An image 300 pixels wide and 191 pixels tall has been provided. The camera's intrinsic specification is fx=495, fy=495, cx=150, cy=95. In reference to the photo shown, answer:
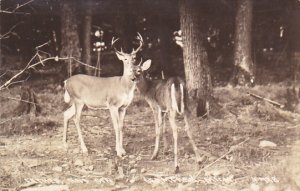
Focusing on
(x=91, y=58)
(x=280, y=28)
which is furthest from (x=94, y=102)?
(x=280, y=28)

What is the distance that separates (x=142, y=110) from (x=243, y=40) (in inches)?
93.3

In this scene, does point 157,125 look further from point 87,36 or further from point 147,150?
point 87,36

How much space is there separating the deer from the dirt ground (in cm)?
17

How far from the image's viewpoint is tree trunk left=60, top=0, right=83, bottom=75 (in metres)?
5.73

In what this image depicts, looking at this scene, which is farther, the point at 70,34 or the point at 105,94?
the point at 70,34

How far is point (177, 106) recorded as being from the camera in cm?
476

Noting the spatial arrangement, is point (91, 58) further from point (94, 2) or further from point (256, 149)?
point (256, 149)

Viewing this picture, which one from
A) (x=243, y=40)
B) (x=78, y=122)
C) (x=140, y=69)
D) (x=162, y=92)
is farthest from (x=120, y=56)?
(x=243, y=40)

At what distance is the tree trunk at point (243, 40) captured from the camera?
7.08 m

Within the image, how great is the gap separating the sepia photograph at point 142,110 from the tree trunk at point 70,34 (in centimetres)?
1

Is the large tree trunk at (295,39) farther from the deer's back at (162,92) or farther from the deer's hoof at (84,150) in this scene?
the deer's hoof at (84,150)

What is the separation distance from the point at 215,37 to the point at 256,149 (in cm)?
541

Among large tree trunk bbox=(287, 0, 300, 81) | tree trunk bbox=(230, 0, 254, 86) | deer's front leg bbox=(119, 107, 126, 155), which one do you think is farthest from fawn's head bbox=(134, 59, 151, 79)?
tree trunk bbox=(230, 0, 254, 86)

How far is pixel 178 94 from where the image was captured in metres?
4.75
